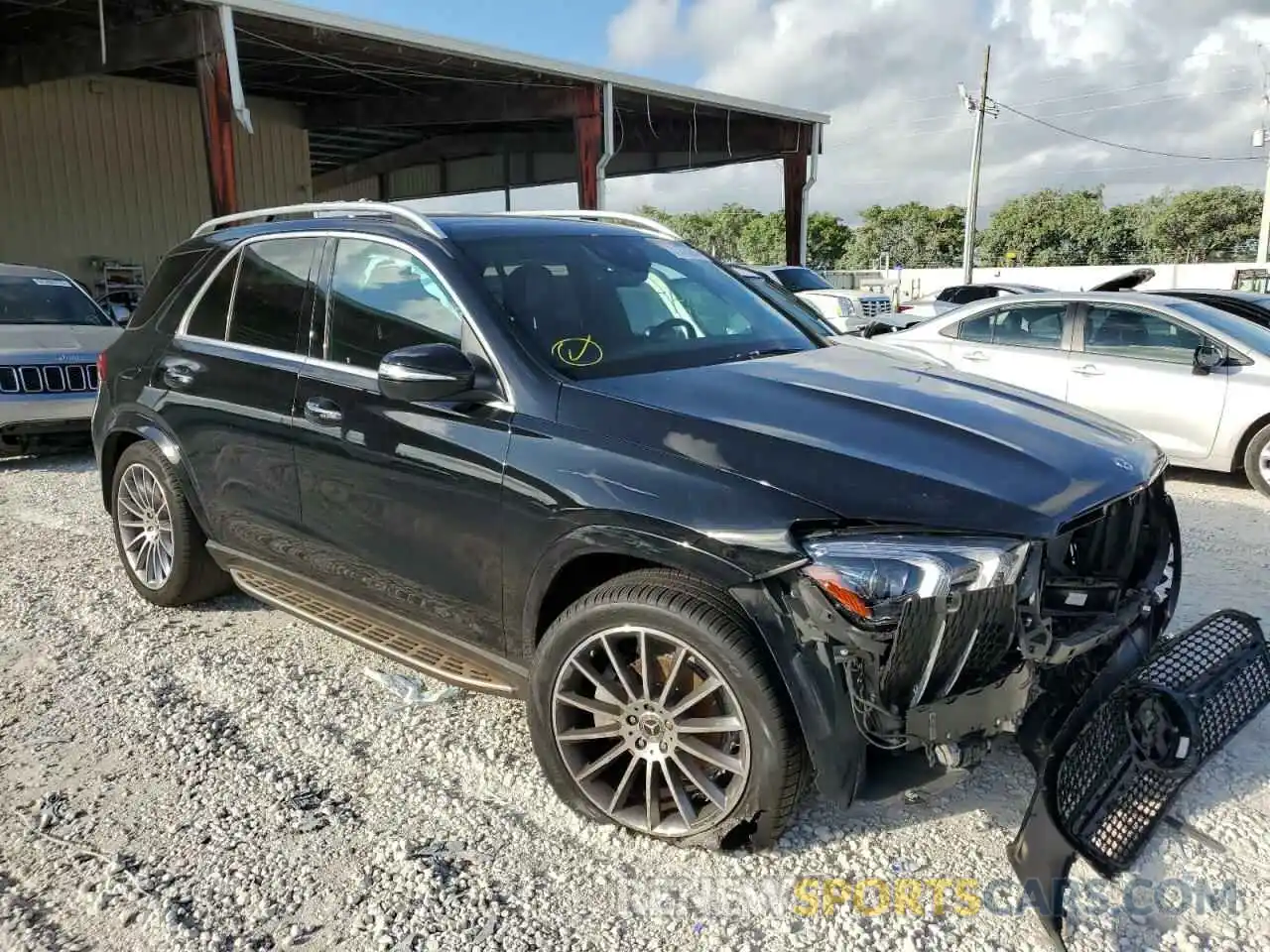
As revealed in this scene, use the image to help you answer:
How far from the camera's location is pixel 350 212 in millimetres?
3824

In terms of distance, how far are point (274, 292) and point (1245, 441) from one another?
669 centimetres

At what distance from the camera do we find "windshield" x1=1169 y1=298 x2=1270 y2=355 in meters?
7.10

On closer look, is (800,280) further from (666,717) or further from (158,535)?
(666,717)

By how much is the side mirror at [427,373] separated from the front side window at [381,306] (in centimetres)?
24

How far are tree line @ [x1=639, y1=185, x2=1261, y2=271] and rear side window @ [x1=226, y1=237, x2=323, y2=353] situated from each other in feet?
146

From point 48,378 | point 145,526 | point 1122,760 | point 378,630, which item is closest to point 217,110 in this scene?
point 48,378

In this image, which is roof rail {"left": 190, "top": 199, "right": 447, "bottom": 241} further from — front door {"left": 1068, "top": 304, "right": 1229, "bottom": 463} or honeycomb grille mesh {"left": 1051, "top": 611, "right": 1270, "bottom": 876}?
front door {"left": 1068, "top": 304, "right": 1229, "bottom": 463}

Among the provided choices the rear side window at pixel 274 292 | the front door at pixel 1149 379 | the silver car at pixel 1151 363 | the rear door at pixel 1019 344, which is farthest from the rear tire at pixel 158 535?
the front door at pixel 1149 379

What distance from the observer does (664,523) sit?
2.51m

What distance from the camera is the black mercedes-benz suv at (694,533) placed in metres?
2.34

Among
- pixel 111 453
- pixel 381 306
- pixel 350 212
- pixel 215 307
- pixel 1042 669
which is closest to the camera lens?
pixel 1042 669

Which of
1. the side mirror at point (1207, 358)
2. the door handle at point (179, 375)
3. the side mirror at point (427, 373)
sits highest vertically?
the side mirror at point (427, 373)

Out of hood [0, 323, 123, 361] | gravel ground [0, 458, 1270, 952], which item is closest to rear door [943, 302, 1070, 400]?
gravel ground [0, 458, 1270, 952]

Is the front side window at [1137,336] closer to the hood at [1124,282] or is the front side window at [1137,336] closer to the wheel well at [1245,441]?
the wheel well at [1245,441]
